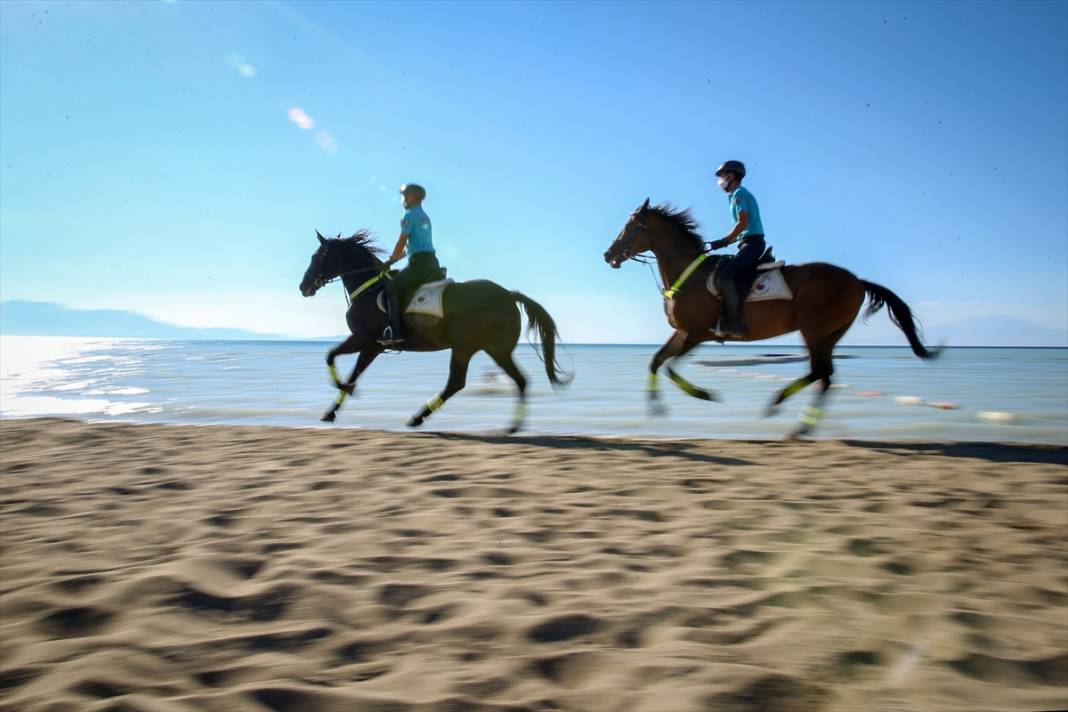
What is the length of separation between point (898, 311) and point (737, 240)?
2243 mm

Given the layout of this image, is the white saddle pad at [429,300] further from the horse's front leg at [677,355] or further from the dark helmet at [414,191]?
the horse's front leg at [677,355]

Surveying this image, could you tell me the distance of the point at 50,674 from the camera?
2164 millimetres

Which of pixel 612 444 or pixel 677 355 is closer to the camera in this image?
pixel 612 444

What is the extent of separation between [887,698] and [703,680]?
0.58 metres

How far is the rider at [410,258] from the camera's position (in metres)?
8.68

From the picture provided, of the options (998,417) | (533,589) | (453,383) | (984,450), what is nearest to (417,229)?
(453,383)

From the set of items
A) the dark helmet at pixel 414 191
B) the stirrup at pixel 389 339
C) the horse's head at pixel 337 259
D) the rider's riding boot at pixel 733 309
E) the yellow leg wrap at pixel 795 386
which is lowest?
the yellow leg wrap at pixel 795 386

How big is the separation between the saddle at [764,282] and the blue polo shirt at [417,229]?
3920mm

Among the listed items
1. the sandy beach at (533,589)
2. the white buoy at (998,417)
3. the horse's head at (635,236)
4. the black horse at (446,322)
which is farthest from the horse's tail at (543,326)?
the white buoy at (998,417)

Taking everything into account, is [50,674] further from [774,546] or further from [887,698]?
[774,546]

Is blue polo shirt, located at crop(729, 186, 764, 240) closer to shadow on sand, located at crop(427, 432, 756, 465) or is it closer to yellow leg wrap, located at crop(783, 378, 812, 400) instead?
yellow leg wrap, located at crop(783, 378, 812, 400)

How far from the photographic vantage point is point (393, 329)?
28.3ft

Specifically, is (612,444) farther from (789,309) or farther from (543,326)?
(789,309)

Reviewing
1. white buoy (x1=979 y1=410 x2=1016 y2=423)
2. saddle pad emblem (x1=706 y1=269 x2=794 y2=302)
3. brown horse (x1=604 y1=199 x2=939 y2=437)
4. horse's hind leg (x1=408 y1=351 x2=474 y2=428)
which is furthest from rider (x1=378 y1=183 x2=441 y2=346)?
white buoy (x1=979 y1=410 x2=1016 y2=423)
